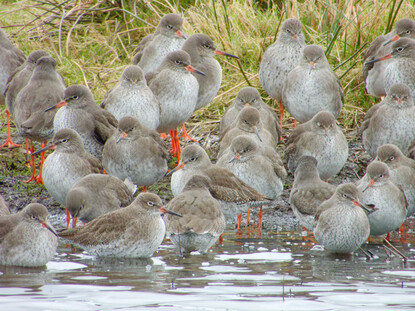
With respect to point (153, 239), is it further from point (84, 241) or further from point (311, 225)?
point (311, 225)

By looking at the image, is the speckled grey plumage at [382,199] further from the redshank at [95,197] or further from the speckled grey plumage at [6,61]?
the speckled grey plumage at [6,61]

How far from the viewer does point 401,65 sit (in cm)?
1157

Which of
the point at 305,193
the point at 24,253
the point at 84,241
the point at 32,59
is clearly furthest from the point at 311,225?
the point at 32,59

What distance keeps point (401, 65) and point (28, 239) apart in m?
6.83

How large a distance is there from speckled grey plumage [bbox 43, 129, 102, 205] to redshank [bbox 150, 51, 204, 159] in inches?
79.6

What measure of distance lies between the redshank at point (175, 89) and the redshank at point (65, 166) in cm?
202

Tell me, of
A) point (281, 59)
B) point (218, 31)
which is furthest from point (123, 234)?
point (218, 31)

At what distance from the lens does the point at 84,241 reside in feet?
24.5

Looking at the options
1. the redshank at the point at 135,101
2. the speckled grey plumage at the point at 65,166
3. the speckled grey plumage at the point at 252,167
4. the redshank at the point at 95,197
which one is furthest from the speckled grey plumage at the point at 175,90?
the redshank at the point at 95,197

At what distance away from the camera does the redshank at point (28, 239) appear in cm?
702

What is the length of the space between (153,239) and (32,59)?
17.3ft

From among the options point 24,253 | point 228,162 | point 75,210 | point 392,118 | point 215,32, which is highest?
point 215,32

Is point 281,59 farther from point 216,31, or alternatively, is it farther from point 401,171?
point 401,171

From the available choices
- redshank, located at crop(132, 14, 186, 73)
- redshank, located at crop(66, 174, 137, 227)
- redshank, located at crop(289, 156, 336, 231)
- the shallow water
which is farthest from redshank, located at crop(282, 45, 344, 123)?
redshank, located at crop(66, 174, 137, 227)
